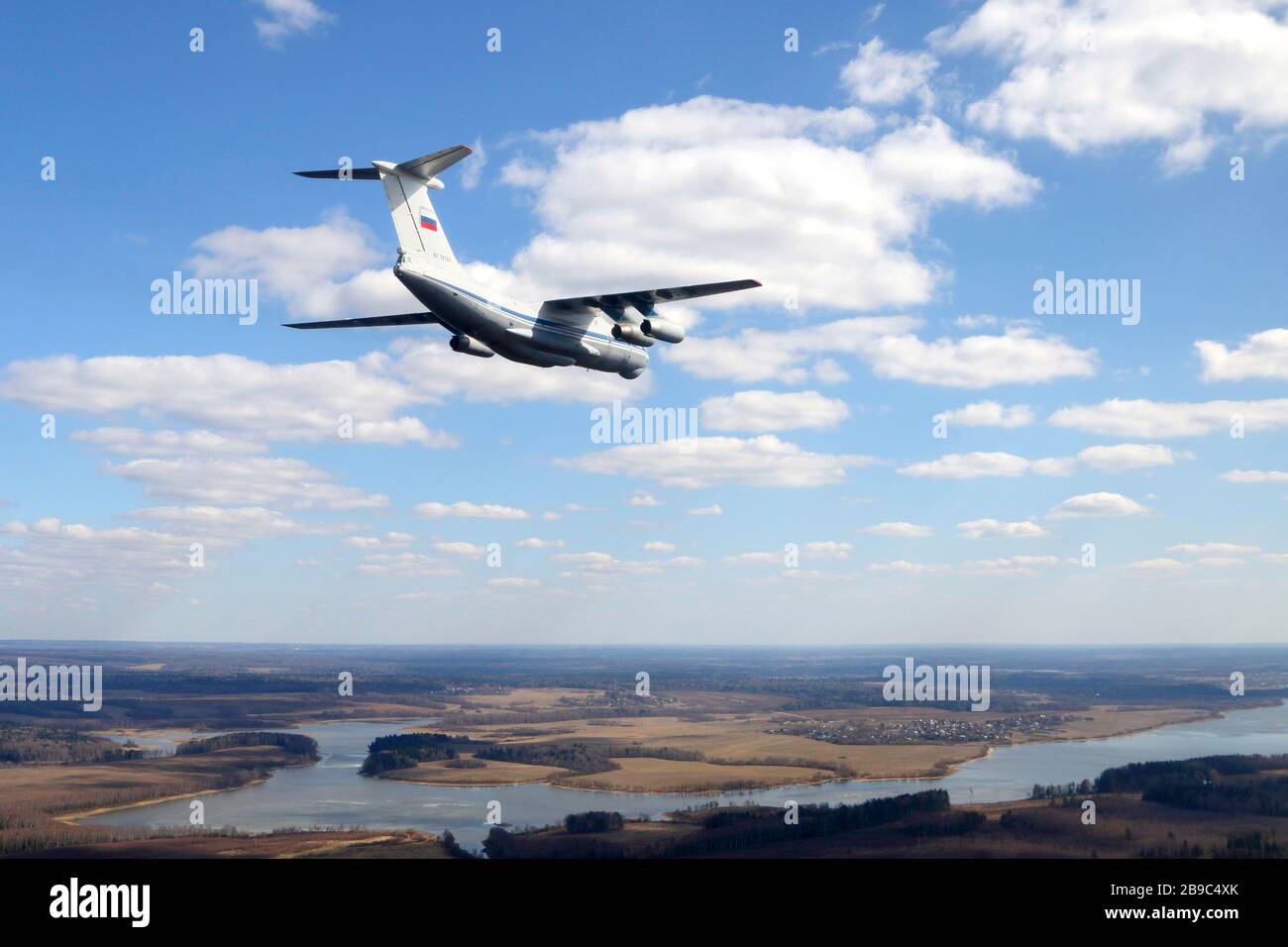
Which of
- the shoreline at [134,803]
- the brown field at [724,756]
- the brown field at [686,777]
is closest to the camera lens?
the shoreline at [134,803]

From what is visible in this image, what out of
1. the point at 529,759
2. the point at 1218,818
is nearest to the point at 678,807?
the point at 529,759

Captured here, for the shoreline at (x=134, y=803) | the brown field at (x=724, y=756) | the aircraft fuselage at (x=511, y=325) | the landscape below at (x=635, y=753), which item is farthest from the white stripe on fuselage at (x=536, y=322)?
the shoreline at (x=134, y=803)

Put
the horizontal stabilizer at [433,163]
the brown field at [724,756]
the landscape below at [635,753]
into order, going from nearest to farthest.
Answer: the horizontal stabilizer at [433,163] < the landscape below at [635,753] < the brown field at [724,756]

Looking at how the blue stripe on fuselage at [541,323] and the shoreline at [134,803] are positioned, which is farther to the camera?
the shoreline at [134,803]

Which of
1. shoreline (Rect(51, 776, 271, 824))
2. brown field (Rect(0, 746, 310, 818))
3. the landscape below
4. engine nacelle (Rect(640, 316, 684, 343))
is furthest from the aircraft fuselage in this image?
brown field (Rect(0, 746, 310, 818))

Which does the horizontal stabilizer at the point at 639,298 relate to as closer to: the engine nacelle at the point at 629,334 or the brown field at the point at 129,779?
the engine nacelle at the point at 629,334

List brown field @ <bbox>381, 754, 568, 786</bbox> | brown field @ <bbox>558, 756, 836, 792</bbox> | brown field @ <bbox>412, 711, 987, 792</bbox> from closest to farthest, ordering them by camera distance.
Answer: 1. brown field @ <bbox>558, 756, 836, 792</bbox>
2. brown field @ <bbox>412, 711, 987, 792</bbox>
3. brown field @ <bbox>381, 754, 568, 786</bbox>

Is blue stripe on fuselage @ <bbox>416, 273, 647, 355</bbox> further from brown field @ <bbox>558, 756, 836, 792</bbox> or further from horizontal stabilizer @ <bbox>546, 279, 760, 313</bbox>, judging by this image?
brown field @ <bbox>558, 756, 836, 792</bbox>
